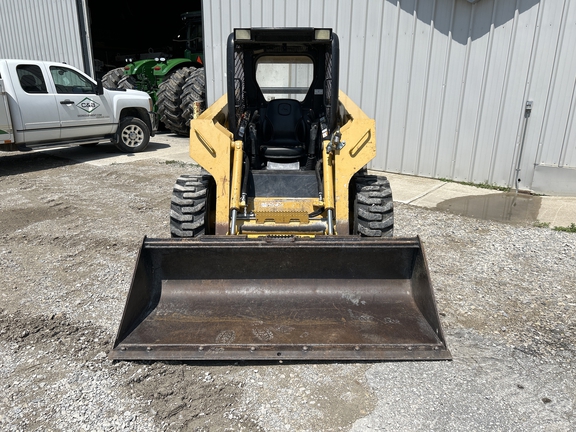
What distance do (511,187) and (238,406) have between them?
20.8 ft

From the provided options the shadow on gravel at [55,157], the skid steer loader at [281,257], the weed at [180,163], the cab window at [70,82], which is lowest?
the shadow on gravel at [55,157]

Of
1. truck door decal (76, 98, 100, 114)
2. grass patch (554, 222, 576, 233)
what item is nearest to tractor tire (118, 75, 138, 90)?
truck door decal (76, 98, 100, 114)

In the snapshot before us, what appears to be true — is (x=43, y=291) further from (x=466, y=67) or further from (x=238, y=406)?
(x=466, y=67)

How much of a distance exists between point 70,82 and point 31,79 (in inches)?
32.6

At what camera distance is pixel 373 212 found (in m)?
3.94

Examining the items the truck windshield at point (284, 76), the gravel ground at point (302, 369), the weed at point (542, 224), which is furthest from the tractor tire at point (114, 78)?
the weed at point (542, 224)

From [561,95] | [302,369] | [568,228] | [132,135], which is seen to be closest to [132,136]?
[132,135]

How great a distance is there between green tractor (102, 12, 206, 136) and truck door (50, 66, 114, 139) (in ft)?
6.94

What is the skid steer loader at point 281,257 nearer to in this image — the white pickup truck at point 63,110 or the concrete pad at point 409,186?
the concrete pad at point 409,186

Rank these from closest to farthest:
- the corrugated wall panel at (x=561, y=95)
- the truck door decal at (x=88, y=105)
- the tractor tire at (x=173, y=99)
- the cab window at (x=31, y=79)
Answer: the corrugated wall panel at (x=561, y=95) → the cab window at (x=31, y=79) → the truck door decal at (x=88, y=105) → the tractor tire at (x=173, y=99)

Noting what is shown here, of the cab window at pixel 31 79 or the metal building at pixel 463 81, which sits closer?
the metal building at pixel 463 81

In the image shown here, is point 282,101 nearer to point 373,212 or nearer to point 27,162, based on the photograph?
point 373,212

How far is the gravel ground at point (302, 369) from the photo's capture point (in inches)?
98.7

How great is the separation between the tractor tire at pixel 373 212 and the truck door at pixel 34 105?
7.03m
